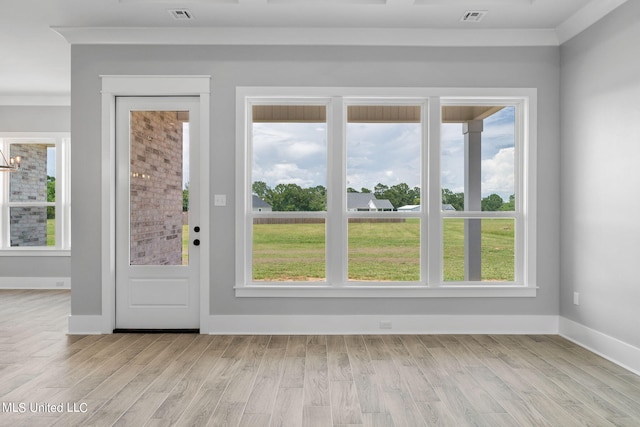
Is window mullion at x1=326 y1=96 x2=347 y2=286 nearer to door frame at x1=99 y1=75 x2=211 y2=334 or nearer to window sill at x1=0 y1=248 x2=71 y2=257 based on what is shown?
door frame at x1=99 y1=75 x2=211 y2=334

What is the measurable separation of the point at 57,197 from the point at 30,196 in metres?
0.45

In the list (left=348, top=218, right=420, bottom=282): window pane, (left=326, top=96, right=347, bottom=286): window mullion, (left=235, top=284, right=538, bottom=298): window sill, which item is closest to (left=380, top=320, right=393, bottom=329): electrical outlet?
(left=235, top=284, right=538, bottom=298): window sill

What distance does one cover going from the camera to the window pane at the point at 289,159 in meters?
4.53

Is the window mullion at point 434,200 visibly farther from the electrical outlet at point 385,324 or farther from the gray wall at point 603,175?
the gray wall at point 603,175

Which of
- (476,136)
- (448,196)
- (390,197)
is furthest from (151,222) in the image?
(476,136)

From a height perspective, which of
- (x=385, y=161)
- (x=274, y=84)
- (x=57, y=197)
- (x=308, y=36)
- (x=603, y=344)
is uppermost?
(x=308, y=36)

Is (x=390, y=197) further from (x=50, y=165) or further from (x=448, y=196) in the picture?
(x=50, y=165)

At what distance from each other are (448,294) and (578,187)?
1580mm

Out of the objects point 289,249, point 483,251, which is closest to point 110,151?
point 289,249

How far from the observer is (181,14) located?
399cm

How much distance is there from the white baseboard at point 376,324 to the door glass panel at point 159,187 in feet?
2.64

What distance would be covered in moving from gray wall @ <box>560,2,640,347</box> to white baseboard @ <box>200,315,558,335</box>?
0.44 meters

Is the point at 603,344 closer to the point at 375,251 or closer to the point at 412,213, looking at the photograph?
the point at 412,213

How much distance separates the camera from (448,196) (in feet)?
14.9
